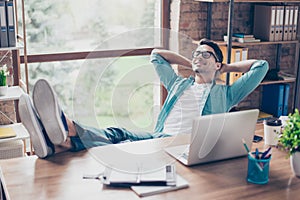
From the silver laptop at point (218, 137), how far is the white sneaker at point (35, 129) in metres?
0.55

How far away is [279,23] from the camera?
3.92m

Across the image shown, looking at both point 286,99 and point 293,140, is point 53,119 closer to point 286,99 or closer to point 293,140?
point 293,140

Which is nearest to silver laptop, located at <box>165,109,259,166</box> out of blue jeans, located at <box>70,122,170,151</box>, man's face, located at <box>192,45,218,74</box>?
blue jeans, located at <box>70,122,170,151</box>

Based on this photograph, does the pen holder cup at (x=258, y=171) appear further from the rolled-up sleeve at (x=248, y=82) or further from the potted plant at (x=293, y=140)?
the rolled-up sleeve at (x=248, y=82)

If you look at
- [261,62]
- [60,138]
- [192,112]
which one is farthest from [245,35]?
[60,138]

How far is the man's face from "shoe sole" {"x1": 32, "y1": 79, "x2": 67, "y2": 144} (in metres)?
1.13

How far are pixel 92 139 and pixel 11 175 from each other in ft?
Answer: 1.96

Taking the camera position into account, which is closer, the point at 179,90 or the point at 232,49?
the point at 179,90

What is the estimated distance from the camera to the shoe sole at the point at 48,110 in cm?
203

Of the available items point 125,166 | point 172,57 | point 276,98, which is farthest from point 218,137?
point 276,98

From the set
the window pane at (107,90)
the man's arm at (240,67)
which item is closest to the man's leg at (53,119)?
the window pane at (107,90)

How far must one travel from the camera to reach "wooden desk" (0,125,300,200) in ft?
5.42

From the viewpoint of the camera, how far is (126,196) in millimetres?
1636

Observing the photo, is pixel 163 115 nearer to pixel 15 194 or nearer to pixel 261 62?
pixel 261 62
